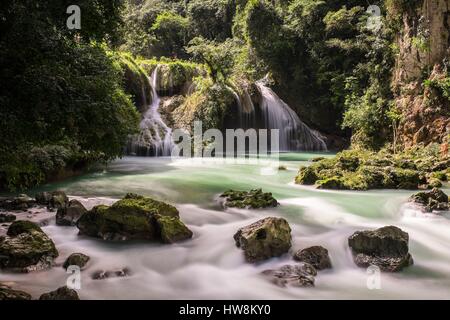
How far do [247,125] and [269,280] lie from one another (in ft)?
63.5

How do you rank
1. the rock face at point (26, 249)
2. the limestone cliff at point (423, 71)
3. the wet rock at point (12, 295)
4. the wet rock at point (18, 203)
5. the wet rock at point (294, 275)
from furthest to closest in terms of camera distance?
the limestone cliff at point (423, 71) → the wet rock at point (18, 203) → the rock face at point (26, 249) → the wet rock at point (294, 275) → the wet rock at point (12, 295)

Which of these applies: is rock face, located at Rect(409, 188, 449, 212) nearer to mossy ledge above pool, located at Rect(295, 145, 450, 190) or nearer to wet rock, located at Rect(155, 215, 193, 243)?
mossy ledge above pool, located at Rect(295, 145, 450, 190)

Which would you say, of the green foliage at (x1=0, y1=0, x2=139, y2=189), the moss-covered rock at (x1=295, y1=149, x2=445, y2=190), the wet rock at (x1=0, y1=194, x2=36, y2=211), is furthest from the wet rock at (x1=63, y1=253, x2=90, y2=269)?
the moss-covered rock at (x1=295, y1=149, x2=445, y2=190)

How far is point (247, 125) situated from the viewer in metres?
25.1

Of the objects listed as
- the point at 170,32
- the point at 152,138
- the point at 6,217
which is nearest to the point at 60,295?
the point at 6,217

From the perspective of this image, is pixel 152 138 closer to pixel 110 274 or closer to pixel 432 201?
pixel 432 201

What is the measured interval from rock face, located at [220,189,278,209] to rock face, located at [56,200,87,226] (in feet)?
11.4

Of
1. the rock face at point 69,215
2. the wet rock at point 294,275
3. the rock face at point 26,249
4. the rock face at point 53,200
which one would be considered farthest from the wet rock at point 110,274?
the rock face at point 53,200

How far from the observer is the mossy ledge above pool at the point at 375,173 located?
43.0ft

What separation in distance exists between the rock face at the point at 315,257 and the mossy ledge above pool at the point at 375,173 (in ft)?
21.2

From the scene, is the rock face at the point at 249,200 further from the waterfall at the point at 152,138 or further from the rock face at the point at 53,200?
the waterfall at the point at 152,138

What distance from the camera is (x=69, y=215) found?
8461 mm

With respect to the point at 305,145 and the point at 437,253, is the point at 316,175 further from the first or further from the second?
the point at 305,145

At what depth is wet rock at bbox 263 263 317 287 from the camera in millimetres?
6007
